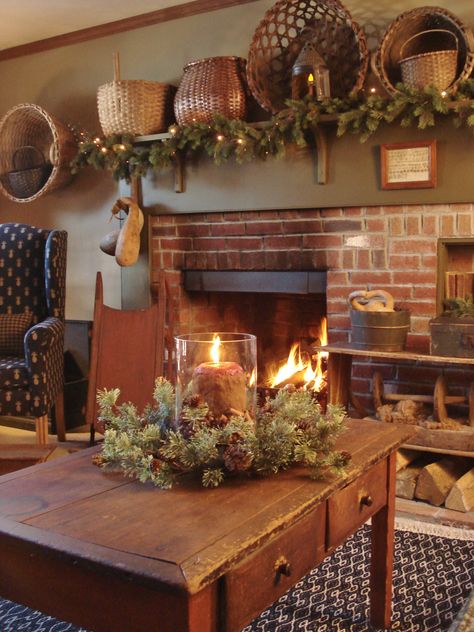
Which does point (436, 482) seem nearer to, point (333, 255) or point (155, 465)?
point (333, 255)

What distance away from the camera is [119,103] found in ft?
11.2

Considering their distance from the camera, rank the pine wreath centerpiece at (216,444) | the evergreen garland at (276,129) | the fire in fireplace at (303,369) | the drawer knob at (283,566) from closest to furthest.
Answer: the drawer knob at (283,566), the pine wreath centerpiece at (216,444), the evergreen garland at (276,129), the fire in fireplace at (303,369)

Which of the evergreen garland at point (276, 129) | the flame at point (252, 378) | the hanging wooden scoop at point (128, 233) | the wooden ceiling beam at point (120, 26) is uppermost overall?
the wooden ceiling beam at point (120, 26)

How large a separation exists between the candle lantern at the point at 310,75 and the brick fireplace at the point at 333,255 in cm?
52

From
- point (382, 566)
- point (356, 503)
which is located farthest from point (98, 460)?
point (382, 566)

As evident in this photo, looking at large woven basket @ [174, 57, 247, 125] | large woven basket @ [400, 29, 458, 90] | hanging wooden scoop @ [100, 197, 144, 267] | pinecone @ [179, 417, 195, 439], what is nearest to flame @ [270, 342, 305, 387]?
hanging wooden scoop @ [100, 197, 144, 267]

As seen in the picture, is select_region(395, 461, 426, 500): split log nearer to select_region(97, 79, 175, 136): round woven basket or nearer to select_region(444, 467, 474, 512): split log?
select_region(444, 467, 474, 512): split log

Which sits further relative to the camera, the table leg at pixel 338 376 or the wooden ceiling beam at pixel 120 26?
the wooden ceiling beam at pixel 120 26

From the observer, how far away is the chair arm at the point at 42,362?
3.21m

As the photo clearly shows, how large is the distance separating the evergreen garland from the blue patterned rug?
1615 mm

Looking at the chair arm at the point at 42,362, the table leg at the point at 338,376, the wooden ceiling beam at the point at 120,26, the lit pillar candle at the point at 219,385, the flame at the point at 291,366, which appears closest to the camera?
the lit pillar candle at the point at 219,385

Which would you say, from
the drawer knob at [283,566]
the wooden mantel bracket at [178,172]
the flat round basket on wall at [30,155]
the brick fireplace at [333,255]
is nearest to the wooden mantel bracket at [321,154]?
the brick fireplace at [333,255]

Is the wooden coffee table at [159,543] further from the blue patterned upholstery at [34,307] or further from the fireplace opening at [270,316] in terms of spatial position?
the fireplace opening at [270,316]

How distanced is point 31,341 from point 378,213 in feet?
5.47
